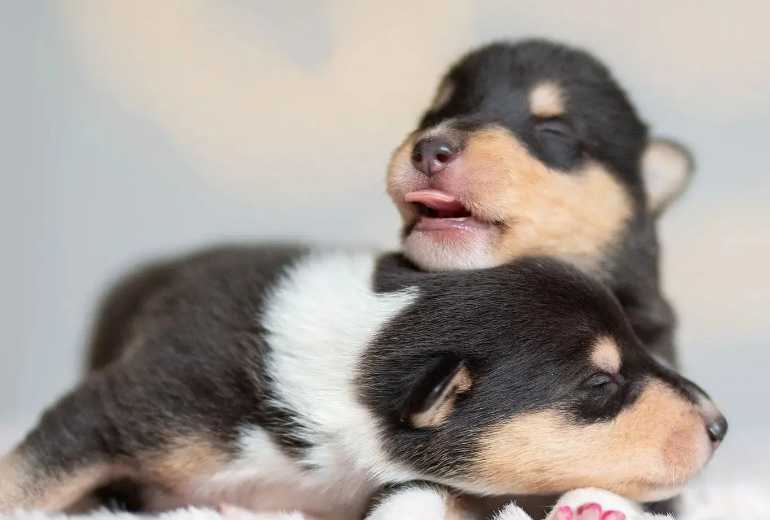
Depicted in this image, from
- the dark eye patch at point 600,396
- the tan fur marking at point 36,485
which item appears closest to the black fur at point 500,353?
the dark eye patch at point 600,396

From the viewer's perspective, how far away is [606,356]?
7.93 feet

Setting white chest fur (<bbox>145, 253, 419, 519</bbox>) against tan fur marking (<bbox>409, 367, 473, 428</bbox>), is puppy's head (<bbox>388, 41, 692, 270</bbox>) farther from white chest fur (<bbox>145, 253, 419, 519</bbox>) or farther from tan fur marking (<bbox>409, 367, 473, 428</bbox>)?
tan fur marking (<bbox>409, 367, 473, 428</bbox>)

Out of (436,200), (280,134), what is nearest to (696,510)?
(436,200)

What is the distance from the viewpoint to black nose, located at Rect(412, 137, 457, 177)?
263 centimetres

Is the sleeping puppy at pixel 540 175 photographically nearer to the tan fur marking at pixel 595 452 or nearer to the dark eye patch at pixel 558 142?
the dark eye patch at pixel 558 142

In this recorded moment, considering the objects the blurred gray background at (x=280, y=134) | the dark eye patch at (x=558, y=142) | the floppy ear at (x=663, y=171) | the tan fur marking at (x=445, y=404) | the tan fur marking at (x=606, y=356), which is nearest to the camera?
the tan fur marking at (x=445, y=404)

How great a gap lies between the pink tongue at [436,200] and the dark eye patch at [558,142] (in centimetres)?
36

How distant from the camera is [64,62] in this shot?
→ 4207mm

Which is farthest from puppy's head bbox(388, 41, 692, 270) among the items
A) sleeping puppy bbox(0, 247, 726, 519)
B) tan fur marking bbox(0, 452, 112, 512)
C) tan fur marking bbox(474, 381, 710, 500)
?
tan fur marking bbox(0, 452, 112, 512)

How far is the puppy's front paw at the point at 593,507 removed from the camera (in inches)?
86.9

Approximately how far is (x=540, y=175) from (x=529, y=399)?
0.73 meters

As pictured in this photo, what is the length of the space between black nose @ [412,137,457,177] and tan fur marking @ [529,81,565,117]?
0.50 meters

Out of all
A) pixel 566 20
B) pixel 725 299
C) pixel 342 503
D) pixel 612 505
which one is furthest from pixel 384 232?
pixel 612 505

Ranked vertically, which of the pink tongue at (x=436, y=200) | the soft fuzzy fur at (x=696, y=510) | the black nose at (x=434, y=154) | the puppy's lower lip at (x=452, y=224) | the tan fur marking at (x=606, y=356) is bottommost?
the soft fuzzy fur at (x=696, y=510)
